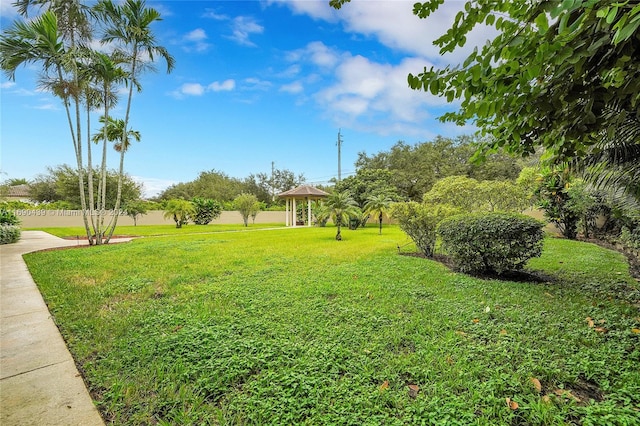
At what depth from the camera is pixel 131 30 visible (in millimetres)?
10305

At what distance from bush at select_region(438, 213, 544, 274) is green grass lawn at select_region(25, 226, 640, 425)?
1.72 feet

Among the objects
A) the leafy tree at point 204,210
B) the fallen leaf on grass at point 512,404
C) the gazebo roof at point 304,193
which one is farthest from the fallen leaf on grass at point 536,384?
the leafy tree at point 204,210

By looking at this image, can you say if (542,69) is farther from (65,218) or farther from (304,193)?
(65,218)

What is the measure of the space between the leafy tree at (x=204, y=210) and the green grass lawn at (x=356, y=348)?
70.2 feet

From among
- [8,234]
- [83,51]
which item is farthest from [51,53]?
[8,234]

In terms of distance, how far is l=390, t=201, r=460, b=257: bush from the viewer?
7848mm

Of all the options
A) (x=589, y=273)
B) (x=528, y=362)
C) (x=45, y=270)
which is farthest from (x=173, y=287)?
(x=589, y=273)

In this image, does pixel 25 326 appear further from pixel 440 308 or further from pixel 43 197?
pixel 43 197

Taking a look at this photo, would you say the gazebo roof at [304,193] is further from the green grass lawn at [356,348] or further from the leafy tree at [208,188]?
the leafy tree at [208,188]

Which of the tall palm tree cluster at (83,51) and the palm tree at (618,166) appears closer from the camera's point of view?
the palm tree at (618,166)

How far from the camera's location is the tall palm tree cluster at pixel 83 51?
912cm

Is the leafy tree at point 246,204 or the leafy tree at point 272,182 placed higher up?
the leafy tree at point 272,182

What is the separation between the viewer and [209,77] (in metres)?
12.5

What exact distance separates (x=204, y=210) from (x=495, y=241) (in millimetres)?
25179
